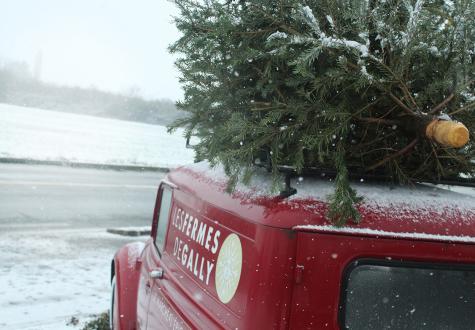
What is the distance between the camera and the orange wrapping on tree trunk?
5.55ft

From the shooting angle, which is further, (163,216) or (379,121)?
(163,216)

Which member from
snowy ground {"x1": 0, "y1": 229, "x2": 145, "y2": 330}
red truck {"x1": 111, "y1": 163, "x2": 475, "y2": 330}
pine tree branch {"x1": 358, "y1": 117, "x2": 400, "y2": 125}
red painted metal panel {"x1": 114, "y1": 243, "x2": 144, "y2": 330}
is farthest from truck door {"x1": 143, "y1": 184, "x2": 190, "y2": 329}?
snowy ground {"x1": 0, "y1": 229, "x2": 145, "y2": 330}

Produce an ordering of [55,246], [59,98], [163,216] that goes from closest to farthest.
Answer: [163,216]
[55,246]
[59,98]

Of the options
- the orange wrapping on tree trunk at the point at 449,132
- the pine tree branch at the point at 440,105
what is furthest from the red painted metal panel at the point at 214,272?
the pine tree branch at the point at 440,105

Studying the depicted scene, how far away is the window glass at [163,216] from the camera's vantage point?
3275 mm

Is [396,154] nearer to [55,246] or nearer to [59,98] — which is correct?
[55,246]

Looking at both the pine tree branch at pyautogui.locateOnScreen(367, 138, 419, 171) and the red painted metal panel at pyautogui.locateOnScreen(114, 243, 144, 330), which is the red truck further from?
the red painted metal panel at pyautogui.locateOnScreen(114, 243, 144, 330)

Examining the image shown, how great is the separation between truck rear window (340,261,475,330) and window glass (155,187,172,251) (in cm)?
165

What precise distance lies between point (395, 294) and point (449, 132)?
0.57 m

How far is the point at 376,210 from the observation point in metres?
1.81

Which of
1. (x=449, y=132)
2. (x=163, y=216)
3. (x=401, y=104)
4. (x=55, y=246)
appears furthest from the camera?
(x=55, y=246)

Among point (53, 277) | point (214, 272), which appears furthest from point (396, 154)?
point (53, 277)

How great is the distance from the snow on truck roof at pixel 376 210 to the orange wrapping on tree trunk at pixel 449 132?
0.84 feet

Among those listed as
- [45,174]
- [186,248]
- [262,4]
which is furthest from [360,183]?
[45,174]
